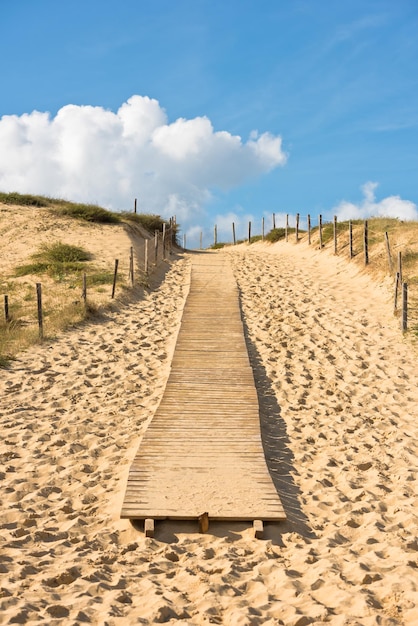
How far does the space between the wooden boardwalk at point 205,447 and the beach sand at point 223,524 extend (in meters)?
0.24

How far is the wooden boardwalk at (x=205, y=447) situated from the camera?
6.79m

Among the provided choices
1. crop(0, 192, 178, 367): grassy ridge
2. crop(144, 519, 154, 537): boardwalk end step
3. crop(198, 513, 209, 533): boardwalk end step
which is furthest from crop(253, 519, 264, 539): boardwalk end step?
crop(0, 192, 178, 367): grassy ridge

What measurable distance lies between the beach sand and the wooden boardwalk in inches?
9.5

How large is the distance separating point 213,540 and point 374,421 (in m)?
4.70

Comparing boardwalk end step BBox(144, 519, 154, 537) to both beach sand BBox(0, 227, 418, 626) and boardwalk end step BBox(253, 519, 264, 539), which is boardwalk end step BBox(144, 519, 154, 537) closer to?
beach sand BBox(0, 227, 418, 626)

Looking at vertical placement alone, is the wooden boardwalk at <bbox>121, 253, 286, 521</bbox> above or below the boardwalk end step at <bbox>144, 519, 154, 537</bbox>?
above

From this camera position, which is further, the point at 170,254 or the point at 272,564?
the point at 170,254

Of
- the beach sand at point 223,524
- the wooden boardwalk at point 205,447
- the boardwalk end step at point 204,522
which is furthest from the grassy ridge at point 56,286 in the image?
the boardwalk end step at point 204,522

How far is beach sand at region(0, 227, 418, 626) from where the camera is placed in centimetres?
527

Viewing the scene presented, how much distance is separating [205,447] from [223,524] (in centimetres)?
170

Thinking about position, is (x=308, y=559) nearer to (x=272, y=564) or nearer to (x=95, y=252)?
(x=272, y=564)

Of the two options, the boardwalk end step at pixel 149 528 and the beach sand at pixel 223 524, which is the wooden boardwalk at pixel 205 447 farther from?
the beach sand at pixel 223 524

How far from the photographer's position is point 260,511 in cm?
671

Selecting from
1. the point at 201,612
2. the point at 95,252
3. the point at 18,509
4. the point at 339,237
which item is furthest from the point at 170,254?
the point at 201,612
